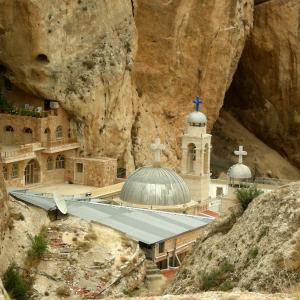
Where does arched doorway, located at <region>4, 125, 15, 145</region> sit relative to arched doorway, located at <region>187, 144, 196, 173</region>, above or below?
above

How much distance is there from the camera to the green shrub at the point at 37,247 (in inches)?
1048

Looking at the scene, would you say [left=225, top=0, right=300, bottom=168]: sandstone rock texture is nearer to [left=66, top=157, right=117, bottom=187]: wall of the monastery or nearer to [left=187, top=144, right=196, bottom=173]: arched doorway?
[left=187, top=144, right=196, bottom=173]: arched doorway

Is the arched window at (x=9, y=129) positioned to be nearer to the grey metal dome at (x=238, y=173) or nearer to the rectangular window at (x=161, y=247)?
the grey metal dome at (x=238, y=173)

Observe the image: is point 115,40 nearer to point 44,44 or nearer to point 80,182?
point 44,44

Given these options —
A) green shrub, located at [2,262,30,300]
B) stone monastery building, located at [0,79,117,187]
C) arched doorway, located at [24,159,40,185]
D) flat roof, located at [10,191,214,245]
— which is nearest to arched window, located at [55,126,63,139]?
stone monastery building, located at [0,79,117,187]

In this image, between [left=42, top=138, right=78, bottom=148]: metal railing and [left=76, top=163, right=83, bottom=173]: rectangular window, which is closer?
[left=42, top=138, right=78, bottom=148]: metal railing

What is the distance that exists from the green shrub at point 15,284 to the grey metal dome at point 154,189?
10.9 meters

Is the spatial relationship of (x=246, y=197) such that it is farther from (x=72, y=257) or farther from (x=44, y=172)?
(x=44, y=172)

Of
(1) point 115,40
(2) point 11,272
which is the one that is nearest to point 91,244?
(2) point 11,272

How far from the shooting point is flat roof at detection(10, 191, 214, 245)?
99.7 feet

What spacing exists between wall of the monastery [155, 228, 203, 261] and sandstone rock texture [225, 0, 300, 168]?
93.8ft

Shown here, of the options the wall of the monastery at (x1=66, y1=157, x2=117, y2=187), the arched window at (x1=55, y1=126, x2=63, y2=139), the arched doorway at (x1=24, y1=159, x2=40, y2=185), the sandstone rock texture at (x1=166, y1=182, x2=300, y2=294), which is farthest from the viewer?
the arched window at (x1=55, y1=126, x2=63, y2=139)

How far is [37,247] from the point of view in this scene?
26828 mm

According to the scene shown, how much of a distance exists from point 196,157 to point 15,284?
1711 centimetres
